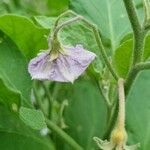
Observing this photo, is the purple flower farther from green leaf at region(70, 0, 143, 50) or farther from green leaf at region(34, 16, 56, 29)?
green leaf at region(70, 0, 143, 50)

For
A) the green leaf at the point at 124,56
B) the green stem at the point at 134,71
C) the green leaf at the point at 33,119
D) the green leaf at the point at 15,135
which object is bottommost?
the green leaf at the point at 15,135

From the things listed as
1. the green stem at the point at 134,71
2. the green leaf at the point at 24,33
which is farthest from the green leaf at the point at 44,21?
the green stem at the point at 134,71

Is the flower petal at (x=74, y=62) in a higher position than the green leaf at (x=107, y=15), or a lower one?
higher

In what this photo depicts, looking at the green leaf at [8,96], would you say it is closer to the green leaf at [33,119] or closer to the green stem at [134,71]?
the green leaf at [33,119]

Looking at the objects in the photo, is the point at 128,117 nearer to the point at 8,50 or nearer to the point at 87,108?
the point at 87,108

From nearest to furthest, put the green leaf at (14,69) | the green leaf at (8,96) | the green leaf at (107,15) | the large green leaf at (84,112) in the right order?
the green leaf at (8,96) < the green leaf at (14,69) < the green leaf at (107,15) < the large green leaf at (84,112)
